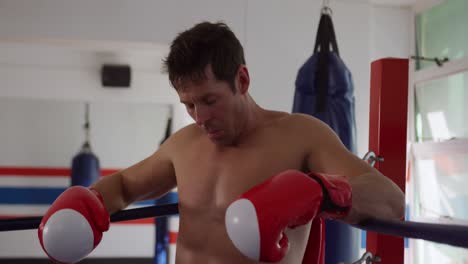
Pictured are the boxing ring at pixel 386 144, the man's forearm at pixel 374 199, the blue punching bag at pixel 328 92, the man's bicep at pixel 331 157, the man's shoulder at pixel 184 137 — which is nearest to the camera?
the man's forearm at pixel 374 199

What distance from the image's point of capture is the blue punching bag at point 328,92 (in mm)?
2549

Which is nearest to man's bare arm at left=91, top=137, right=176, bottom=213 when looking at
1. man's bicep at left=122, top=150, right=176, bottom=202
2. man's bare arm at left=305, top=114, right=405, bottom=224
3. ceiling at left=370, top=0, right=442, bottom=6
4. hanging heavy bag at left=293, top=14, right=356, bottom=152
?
man's bicep at left=122, top=150, right=176, bottom=202

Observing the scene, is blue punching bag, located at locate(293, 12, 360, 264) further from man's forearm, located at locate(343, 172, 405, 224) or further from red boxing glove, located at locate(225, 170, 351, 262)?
red boxing glove, located at locate(225, 170, 351, 262)

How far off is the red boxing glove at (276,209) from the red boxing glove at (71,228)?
444 mm

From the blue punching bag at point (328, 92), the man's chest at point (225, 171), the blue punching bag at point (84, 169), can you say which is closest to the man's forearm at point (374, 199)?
the man's chest at point (225, 171)

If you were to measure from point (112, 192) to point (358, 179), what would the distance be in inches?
29.5

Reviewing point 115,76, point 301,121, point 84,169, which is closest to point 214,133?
point 301,121

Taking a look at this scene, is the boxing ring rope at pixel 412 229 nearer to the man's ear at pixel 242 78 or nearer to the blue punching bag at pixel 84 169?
the man's ear at pixel 242 78

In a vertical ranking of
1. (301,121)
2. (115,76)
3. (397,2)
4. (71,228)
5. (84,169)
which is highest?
(397,2)

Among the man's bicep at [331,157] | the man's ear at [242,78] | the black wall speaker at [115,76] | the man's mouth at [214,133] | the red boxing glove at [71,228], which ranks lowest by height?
the red boxing glove at [71,228]

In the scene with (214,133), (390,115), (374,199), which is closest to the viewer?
(374,199)

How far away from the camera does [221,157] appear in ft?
4.88

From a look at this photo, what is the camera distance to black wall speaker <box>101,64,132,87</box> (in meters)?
6.05

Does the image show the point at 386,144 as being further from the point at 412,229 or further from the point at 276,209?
the point at 276,209
